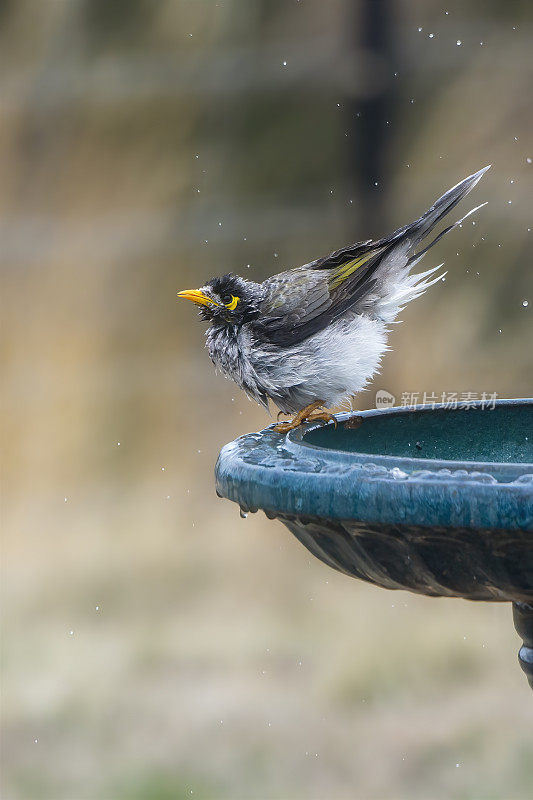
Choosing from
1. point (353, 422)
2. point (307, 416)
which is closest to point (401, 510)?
point (353, 422)

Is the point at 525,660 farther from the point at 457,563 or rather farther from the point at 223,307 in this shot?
the point at 223,307

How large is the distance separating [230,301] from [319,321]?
244mm

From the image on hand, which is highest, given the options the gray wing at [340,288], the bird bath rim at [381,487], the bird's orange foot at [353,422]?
the gray wing at [340,288]

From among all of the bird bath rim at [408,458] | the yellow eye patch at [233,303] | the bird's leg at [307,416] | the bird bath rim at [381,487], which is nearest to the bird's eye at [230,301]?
the yellow eye patch at [233,303]

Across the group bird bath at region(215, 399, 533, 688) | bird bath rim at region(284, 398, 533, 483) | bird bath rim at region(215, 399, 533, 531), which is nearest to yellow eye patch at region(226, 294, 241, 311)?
bird bath rim at region(284, 398, 533, 483)

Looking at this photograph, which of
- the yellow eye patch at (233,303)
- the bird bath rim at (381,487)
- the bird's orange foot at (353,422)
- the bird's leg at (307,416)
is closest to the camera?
the bird bath rim at (381,487)

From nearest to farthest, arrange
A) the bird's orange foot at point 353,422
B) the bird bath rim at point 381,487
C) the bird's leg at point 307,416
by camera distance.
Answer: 1. the bird bath rim at point 381,487
2. the bird's orange foot at point 353,422
3. the bird's leg at point 307,416

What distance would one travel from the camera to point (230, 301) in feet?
8.44

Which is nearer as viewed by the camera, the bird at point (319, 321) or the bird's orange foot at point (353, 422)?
the bird's orange foot at point (353, 422)

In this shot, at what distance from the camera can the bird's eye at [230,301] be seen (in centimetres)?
256

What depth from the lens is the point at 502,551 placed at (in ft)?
4.99

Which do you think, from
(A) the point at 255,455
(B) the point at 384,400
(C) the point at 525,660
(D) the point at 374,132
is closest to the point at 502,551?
(A) the point at 255,455

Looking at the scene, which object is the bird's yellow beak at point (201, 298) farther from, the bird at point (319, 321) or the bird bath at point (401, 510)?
the bird bath at point (401, 510)

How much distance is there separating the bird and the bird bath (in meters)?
0.49
